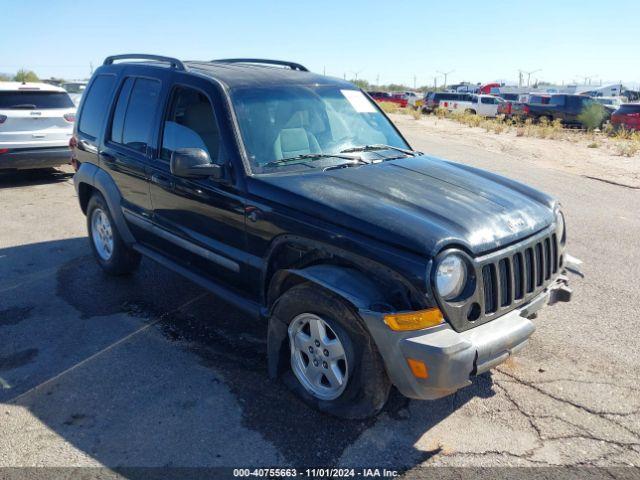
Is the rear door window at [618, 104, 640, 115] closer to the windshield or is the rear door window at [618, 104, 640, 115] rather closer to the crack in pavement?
the windshield

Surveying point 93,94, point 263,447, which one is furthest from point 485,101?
point 263,447

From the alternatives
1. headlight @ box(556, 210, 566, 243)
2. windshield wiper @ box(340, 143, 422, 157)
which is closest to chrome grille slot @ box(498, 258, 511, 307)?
headlight @ box(556, 210, 566, 243)

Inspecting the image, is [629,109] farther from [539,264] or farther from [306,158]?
[306,158]

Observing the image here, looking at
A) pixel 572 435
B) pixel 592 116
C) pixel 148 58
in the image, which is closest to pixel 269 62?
pixel 148 58

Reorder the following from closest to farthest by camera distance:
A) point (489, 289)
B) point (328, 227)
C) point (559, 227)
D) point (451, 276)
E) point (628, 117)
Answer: point (451, 276) → point (489, 289) → point (328, 227) → point (559, 227) → point (628, 117)

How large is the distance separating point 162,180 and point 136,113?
82 centimetres

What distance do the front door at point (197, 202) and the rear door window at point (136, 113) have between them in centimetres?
26

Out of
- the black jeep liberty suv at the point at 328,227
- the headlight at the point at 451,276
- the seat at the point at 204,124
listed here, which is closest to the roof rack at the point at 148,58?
the black jeep liberty suv at the point at 328,227

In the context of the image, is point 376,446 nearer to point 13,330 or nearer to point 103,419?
point 103,419

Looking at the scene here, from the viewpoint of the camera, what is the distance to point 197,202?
4.02 meters

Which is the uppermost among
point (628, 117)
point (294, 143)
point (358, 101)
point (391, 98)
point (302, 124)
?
point (391, 98)

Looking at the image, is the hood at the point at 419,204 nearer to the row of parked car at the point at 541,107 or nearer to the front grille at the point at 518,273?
the front grille at the point at 518,273

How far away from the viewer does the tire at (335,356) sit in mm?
3000

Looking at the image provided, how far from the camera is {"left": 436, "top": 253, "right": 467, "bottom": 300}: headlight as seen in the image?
2.80 metres
